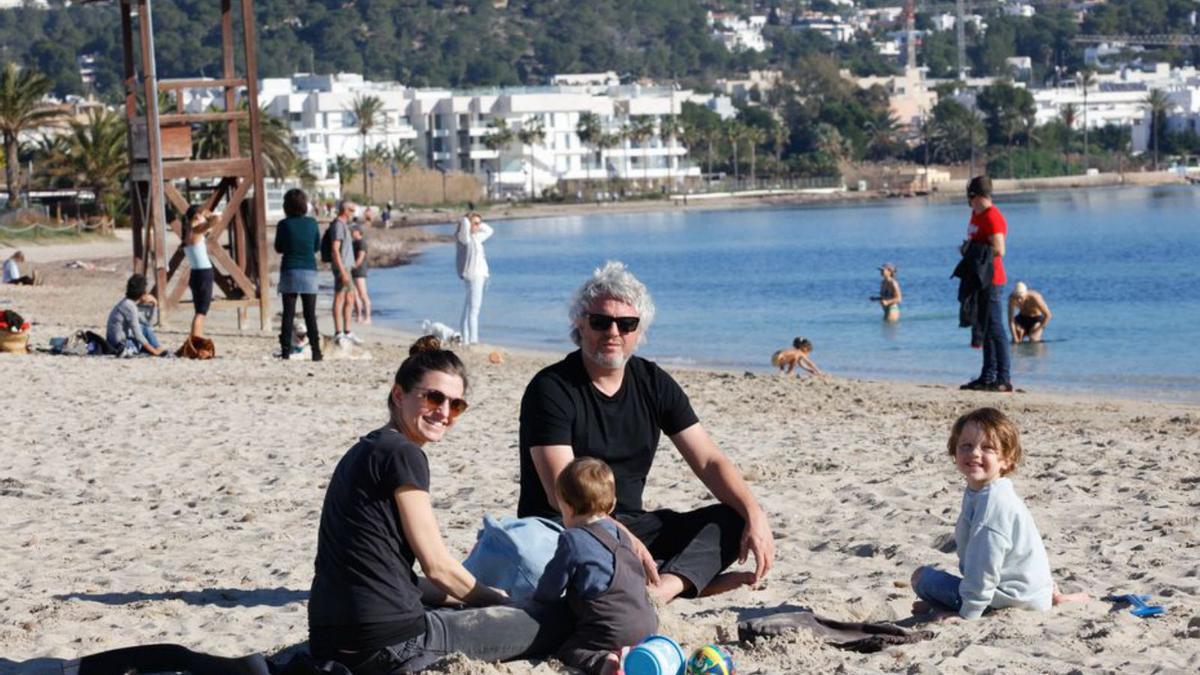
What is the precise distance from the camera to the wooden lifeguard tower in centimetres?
1720

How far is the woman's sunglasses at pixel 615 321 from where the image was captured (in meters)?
5.43

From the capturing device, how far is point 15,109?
174 ft

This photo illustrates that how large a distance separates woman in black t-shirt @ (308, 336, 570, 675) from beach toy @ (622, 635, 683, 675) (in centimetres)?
56

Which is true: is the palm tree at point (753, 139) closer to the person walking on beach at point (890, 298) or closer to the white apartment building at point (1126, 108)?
the white apartment building at point (1126, 108)

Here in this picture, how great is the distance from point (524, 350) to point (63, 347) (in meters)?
7.78

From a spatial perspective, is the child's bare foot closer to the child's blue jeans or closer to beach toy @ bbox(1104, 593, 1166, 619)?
beach toy @ bbox(1104, 593, 1166, 619)

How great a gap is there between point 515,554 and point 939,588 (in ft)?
4.47

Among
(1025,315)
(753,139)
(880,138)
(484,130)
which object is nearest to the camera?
(1025,315)

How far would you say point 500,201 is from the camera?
4862 inches

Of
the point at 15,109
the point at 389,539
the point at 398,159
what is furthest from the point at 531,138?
the point at 389,539

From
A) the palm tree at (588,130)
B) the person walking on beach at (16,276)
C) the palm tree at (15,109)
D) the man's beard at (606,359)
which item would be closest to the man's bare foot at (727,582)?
the man's beard at (606,359)

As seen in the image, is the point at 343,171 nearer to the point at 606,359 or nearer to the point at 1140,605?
the point at 606,359

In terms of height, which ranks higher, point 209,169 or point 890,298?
point 209,169

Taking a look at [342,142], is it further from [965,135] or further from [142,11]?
[142,11]
